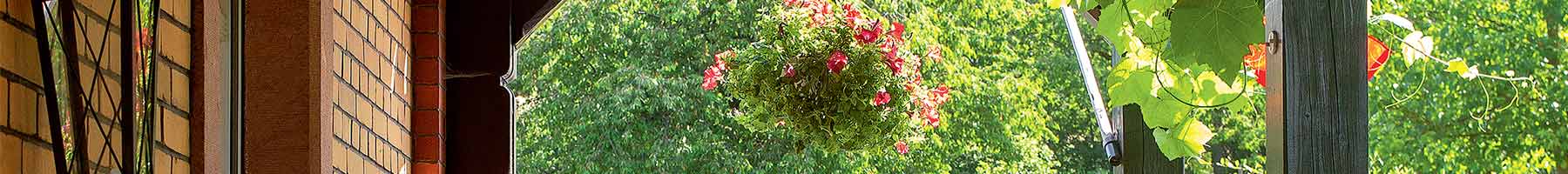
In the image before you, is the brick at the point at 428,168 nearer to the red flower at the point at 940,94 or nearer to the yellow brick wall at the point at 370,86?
the yellow brick wall at the point at 370,86

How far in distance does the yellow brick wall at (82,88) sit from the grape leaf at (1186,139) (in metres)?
1.05

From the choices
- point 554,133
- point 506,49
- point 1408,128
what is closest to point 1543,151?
point 1408,128

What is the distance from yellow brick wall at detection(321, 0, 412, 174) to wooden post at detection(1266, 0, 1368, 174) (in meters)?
1.34

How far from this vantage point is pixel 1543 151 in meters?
8.95

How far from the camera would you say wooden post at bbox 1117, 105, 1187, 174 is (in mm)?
2432

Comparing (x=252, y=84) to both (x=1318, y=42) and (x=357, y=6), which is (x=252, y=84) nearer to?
(x=357, y=6)

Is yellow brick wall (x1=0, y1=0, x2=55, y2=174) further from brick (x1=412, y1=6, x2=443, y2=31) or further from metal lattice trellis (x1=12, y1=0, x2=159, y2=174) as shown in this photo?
brick (x1=412, y1=6, x2=443, y2=31)

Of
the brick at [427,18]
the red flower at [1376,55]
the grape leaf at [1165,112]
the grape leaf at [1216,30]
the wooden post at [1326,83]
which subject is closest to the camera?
the wooden post at [1326,83]

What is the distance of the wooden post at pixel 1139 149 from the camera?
2.43 meters

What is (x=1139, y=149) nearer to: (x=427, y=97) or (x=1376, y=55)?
(x=1376, y=55)

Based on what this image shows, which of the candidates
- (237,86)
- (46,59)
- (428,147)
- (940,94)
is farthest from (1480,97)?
(46,59)

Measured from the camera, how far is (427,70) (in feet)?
8.81

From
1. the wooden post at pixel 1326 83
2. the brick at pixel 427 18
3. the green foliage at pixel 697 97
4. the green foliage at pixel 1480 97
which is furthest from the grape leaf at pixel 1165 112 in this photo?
the green foliage at pixel 1480 97

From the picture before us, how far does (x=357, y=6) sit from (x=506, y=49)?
1.52 feet
